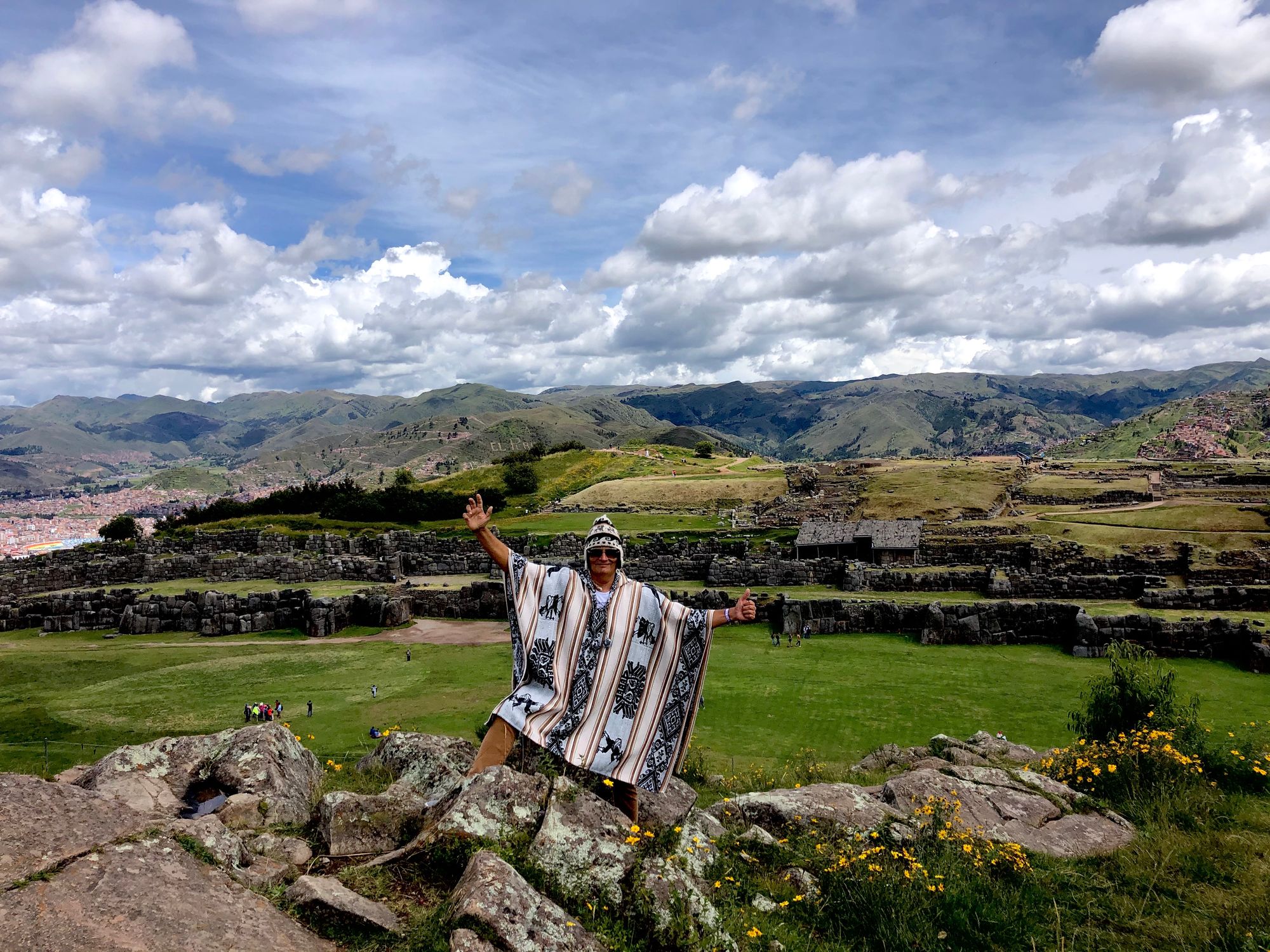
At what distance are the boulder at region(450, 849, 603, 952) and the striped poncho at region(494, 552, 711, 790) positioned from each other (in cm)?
211

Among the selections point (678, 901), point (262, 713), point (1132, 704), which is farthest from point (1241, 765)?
point (262, 713)

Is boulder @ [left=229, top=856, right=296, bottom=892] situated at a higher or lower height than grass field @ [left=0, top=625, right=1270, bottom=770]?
higher

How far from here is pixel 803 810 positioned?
9.38 metres

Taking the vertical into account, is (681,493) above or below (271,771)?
below

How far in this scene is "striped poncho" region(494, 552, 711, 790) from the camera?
8.22 metres

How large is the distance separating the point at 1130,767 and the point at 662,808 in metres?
8.38

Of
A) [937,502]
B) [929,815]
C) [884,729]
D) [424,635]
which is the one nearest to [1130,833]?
[929,815]

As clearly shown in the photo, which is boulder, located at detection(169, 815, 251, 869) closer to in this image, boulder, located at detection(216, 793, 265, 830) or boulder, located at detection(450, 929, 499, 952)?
boulder, located at detection(216, 793, 265, 830)

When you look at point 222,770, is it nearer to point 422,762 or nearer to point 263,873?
point 422,762

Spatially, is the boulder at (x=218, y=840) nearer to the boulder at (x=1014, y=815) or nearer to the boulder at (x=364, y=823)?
the boulder at (x=364, y=823)

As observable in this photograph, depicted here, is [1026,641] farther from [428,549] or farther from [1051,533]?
[428,549]

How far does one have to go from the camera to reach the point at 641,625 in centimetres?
866

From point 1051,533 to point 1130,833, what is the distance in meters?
45.5

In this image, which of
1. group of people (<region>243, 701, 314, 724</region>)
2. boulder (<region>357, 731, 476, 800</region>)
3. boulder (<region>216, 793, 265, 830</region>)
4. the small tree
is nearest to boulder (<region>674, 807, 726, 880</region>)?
boulder (<region>357, 731, 476, 800</region>)
